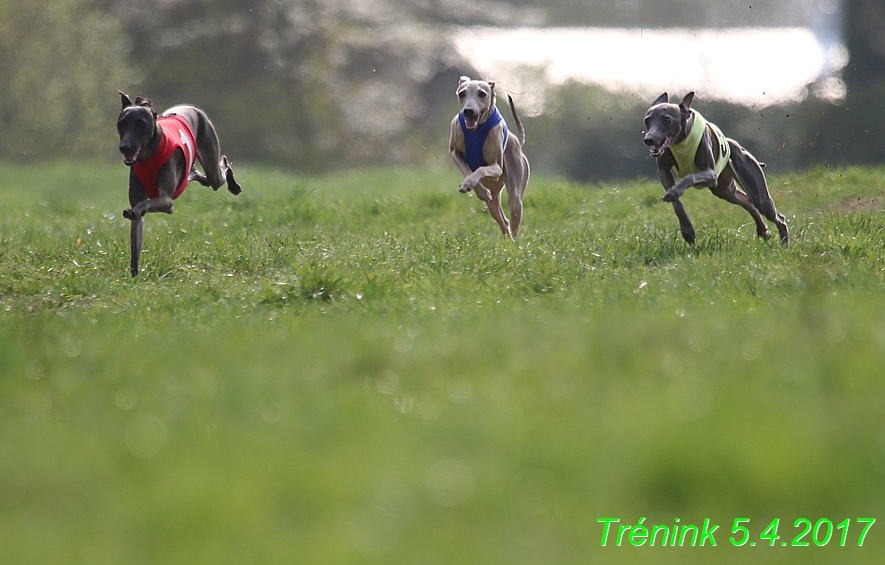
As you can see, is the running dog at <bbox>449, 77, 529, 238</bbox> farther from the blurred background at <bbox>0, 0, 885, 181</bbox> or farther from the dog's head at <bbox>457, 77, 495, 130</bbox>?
the blurred background at <bbox>0, 0, 885, 181</bbox>

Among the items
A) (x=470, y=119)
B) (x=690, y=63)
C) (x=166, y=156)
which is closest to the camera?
(x=166, y=156)

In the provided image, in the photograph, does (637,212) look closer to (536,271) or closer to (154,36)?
(536,271)

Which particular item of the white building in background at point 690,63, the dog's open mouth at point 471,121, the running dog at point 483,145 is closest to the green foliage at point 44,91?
the white building in background at point 690,63

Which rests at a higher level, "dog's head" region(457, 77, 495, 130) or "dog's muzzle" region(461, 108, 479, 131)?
"dog's head" region(457, 77, 495, 130)

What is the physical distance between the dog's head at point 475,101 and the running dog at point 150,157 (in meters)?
2.32

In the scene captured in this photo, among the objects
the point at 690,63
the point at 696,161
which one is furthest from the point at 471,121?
the point at 690,63

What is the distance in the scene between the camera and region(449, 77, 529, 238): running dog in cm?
802

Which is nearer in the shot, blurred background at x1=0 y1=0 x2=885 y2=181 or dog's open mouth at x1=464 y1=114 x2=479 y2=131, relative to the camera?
dog's open mouth at x1=464 y1=114 x2=479 y2=131

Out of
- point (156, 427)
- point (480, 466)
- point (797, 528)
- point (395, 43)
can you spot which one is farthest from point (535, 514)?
point (395, 43)

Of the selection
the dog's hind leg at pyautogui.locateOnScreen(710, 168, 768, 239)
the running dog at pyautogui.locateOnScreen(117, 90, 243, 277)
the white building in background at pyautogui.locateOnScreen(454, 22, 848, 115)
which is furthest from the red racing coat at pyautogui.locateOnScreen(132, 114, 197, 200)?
the white building in background at pyautogui.locateOnScreen(454, 22, 848, 115)

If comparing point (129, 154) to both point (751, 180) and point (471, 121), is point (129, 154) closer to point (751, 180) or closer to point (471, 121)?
point (471, 121)

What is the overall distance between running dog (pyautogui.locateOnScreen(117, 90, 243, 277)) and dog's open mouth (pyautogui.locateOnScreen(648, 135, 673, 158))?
3.59m

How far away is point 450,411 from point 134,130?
4817 mm

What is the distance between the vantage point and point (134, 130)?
22.1 ft
